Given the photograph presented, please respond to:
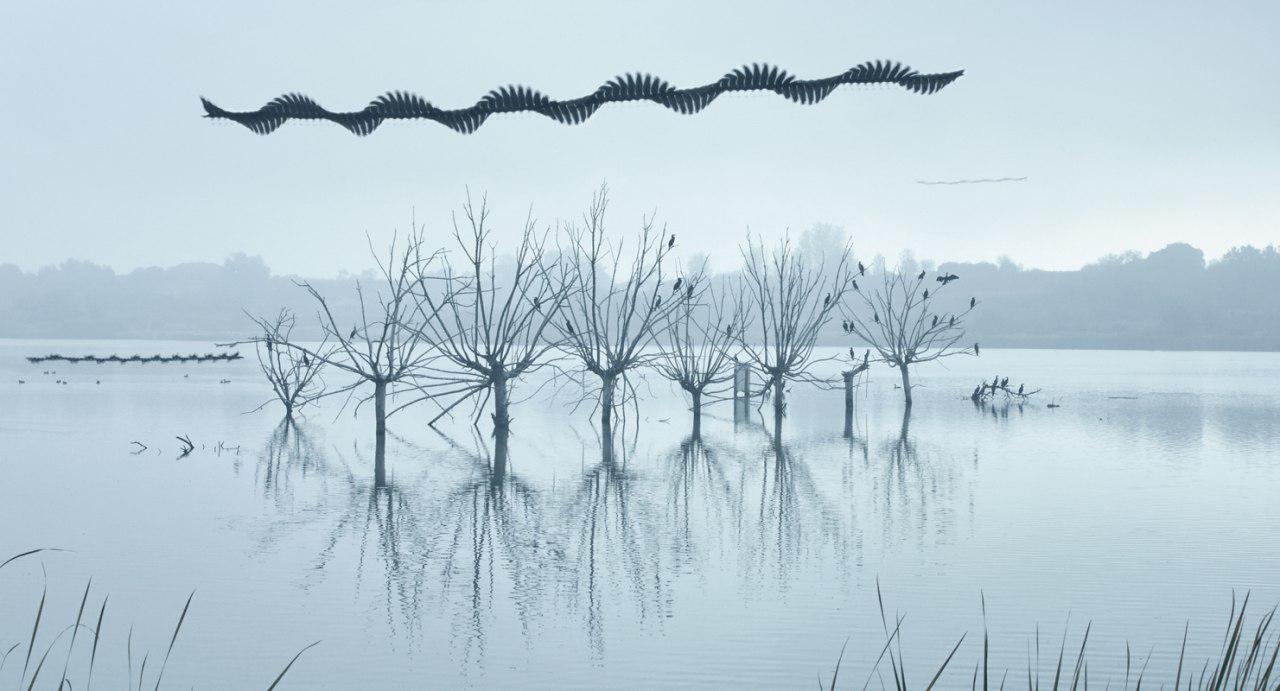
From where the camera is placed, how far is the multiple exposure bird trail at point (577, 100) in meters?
1.25

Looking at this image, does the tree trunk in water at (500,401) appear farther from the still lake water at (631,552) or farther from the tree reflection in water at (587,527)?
the tree reflection in water at (587,527)

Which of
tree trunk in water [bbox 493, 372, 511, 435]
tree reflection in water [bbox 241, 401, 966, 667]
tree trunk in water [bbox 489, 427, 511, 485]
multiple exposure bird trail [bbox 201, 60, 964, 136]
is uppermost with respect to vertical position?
multiple exposure bird trail [bbox 201, 60, 964, 136]

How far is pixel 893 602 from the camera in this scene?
8719 millimetres

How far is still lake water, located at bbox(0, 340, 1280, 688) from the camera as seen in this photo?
24.3 ft

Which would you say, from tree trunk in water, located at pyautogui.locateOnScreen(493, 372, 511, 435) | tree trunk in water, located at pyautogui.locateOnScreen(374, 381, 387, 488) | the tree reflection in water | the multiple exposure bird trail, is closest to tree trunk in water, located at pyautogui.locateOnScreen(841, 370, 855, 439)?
the tree reflection in water

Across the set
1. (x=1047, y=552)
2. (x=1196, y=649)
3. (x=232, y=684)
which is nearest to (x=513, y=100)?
(x=232, y=684)

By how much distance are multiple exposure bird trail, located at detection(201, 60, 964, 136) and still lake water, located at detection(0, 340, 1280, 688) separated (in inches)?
231

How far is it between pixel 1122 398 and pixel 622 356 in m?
23.2

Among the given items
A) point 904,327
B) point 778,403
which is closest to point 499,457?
point 778,403

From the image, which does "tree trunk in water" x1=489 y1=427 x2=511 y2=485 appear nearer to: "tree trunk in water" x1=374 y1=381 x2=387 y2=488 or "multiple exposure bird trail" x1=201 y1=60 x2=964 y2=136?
"tree trunk in water" x1=374 y1=381 x2=387 y2=488

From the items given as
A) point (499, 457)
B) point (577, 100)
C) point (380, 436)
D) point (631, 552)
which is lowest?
point (499, 457)

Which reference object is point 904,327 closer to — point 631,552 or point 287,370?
point 287,370

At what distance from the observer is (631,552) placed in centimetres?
1066

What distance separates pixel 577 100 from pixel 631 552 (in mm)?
9579
